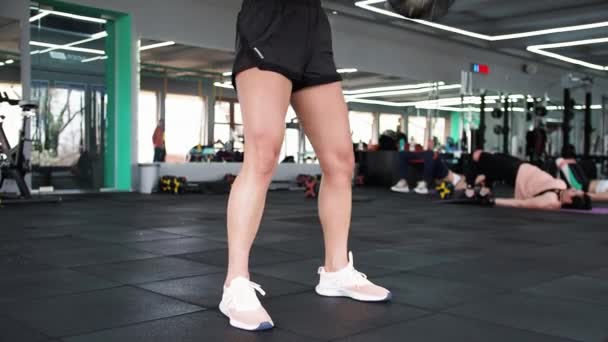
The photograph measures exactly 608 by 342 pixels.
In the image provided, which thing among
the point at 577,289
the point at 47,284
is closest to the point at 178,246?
the point at 47,284

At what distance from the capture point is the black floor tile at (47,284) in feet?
6.06

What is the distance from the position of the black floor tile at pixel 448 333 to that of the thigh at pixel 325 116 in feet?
1.82

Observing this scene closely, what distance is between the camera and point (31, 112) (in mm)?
5625

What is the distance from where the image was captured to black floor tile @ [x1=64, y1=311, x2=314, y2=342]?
4.55 ft

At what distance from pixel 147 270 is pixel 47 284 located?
0.39 metres

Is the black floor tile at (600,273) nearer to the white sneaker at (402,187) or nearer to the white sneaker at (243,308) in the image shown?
the white sneaker at (243,308)

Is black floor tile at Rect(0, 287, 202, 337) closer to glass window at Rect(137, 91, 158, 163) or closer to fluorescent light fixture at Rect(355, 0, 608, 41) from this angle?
glass window at Rect(137, 91, 158, 163)

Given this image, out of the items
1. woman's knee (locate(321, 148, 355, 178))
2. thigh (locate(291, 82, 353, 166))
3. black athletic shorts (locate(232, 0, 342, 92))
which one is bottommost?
woman's knee (locate(321, 148, 355, 178))

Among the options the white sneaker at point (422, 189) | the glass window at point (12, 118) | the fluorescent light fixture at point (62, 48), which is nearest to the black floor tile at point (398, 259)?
the glass window at point (12, 118)

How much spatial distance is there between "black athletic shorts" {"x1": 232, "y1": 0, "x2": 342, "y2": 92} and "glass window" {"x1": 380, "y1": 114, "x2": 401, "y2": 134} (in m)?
8.38

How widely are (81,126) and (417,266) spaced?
587 centimetres

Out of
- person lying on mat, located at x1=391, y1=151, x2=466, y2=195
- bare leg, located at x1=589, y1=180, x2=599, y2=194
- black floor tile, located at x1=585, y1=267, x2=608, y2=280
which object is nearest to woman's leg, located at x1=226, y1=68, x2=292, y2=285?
black floor tile, located at x1=585, y1=267, x2=608, y2=280

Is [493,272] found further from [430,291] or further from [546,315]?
[546,315]

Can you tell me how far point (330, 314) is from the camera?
64.6 inches
